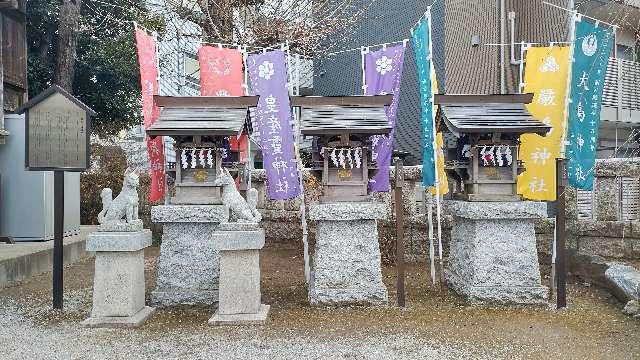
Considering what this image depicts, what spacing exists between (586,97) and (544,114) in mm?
668

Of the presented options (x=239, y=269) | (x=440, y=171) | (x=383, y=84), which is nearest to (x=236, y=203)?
(x=239, y=269)

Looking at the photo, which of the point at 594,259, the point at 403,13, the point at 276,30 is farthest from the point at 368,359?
the point at 403,13

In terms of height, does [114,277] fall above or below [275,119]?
below

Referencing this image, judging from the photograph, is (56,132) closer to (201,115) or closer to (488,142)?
(201,115)

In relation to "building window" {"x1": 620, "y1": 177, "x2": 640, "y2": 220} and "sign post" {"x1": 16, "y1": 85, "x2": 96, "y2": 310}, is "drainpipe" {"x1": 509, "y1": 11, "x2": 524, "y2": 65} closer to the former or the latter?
"building window" {"x1": 620, "y1": 177, "x2": 640, "y2": 220}

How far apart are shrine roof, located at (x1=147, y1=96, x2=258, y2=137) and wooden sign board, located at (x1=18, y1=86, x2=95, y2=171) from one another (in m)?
1.33

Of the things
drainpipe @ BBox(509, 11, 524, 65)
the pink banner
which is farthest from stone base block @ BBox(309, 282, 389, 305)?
drainpipe @ BBox(509, 11, 524, 65)

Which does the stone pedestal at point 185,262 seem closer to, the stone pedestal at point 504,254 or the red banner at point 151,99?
the red banner at point 151,99

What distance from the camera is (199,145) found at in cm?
843

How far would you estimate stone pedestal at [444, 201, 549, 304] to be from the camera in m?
8.20

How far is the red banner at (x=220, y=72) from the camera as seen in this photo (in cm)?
986

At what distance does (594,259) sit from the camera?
31.8 feet

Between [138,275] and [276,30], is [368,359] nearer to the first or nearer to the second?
[138,275]

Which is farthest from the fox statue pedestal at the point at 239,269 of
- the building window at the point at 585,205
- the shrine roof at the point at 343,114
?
the building window at the point at 585,205
